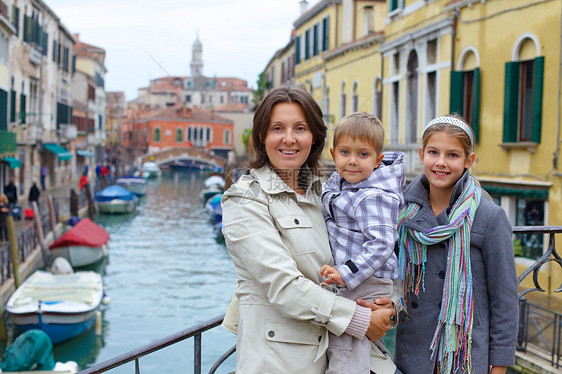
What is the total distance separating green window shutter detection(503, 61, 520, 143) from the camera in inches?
367

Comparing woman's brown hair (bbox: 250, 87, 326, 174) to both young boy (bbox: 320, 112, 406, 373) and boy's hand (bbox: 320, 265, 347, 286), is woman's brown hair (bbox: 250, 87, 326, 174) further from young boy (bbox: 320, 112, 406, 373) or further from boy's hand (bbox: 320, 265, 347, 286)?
boy's hand (bbox: 320, 265, 347, 286)

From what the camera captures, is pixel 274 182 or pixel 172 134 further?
pixel 172 134

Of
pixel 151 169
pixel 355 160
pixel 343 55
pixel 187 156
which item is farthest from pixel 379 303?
pixel 187 156

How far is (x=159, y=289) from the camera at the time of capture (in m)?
14.6

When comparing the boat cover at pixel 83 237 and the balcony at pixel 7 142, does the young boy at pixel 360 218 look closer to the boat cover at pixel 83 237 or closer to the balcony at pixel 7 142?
the boat cover at pixel 83 237

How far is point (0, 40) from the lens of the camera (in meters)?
17.9

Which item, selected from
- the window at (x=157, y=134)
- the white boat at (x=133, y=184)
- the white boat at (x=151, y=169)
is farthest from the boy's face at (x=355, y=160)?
the window at (x=157, y=134)

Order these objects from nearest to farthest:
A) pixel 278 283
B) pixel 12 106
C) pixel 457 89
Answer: pixel 278 283, pixel 457 89, pixel 12 106

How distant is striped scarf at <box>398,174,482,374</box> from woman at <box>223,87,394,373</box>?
0.63 feet

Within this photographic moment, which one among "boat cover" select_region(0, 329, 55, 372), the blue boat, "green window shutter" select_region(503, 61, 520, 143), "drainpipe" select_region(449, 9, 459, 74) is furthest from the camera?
the blue boat

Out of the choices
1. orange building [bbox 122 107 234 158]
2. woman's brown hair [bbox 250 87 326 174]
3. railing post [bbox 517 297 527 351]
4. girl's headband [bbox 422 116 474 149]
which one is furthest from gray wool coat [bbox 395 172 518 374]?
orange building [bbox 122 107 234 158]

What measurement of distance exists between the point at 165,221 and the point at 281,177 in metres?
24.1

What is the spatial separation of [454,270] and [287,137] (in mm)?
621

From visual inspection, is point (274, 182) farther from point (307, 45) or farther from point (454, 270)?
point (307, 45)
